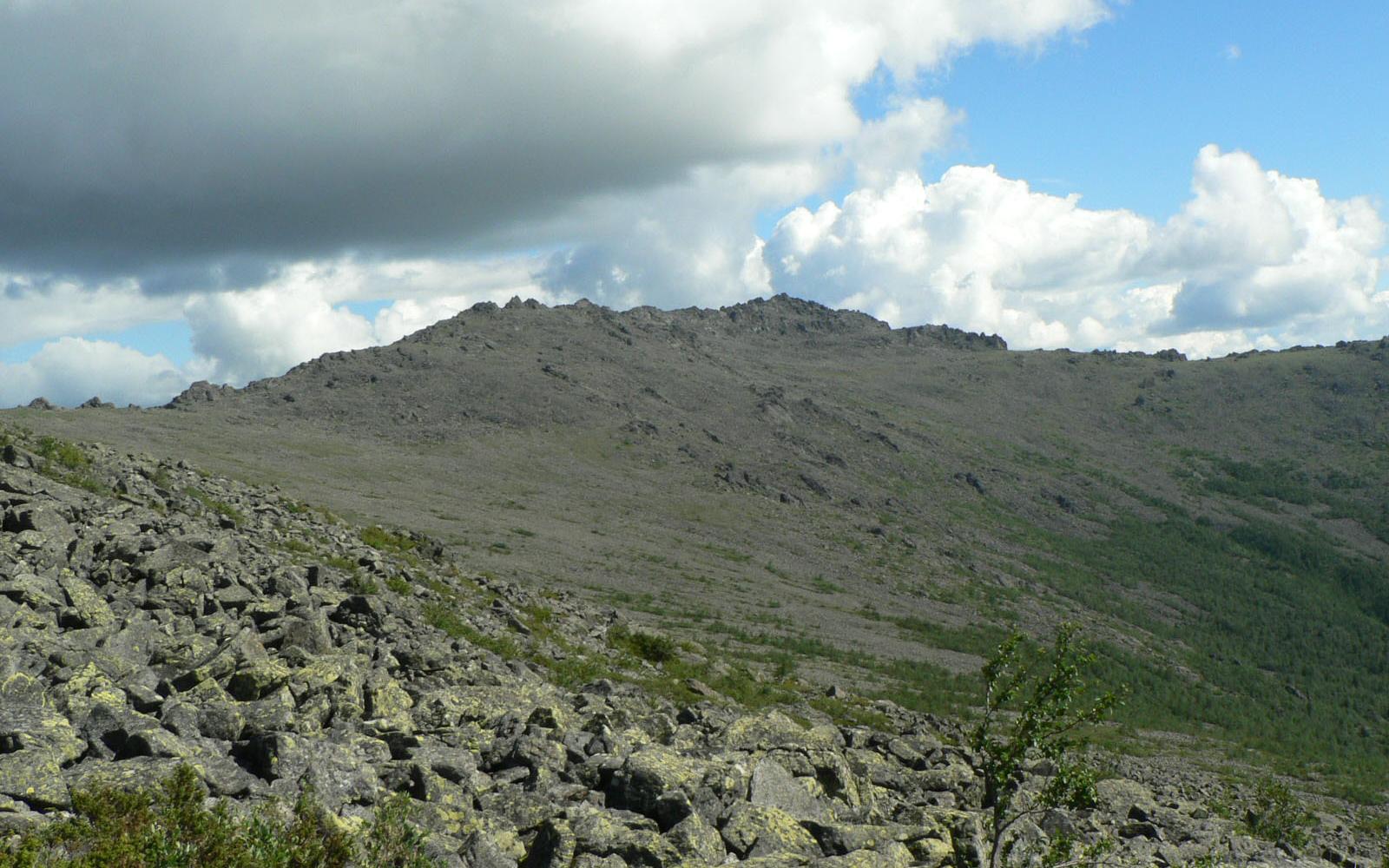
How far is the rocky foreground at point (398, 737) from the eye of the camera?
9172mm

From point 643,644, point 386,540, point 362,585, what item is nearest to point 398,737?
point 362,585

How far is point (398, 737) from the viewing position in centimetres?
1125

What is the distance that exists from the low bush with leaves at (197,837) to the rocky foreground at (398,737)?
1.15ft

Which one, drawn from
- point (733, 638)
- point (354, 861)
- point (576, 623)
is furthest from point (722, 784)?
point (733, 638)

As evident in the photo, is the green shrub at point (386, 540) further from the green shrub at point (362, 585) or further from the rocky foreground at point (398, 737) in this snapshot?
the rocky foreground at point (398, 737)

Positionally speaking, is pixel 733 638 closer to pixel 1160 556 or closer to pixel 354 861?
pixel 354 861

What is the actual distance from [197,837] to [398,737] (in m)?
3.75

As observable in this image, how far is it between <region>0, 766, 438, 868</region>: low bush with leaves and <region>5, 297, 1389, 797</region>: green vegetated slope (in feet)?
97.0

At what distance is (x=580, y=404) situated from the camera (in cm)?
11988

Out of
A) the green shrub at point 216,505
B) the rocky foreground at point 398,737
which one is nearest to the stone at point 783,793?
the rocky foreground at point 398,737

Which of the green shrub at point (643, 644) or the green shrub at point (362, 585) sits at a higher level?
the green shrub at point (362, 585)

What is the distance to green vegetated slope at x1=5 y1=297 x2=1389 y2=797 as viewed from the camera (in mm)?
59625

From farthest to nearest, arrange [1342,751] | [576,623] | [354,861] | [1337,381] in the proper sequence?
[1337,381] < [1342,751] < [576,623] < [354,861]

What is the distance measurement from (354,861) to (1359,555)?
148 m
